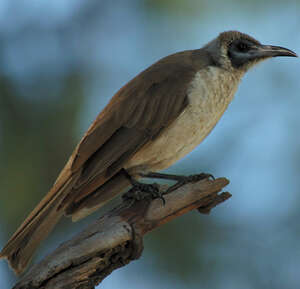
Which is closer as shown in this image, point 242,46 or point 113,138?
point 113,138

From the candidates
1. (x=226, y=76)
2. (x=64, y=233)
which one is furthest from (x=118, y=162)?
(x=64, y=233)

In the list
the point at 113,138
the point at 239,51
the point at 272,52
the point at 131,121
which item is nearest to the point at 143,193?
the point at 113,138

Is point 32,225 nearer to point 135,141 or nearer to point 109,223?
point 109,223

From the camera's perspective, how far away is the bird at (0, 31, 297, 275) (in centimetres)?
454

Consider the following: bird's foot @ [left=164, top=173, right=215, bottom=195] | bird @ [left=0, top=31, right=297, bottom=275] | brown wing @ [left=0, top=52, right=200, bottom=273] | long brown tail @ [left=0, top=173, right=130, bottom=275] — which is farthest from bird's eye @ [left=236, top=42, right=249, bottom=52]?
long brown tail @ [left=0, top=173, right=130, bottom=275]

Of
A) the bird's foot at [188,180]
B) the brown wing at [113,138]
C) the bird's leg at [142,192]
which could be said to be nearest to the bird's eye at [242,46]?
the brown wing at [113,138]

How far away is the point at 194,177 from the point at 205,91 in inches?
28.6

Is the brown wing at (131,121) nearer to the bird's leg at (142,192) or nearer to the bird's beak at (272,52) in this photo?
the bird's leg at (142,192)

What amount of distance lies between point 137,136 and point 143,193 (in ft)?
1.62

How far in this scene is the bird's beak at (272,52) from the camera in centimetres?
571

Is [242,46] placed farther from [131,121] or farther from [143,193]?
[143,193]

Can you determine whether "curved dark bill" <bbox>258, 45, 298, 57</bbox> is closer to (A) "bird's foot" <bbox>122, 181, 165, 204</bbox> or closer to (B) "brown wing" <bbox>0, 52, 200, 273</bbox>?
(B) "brown wing" <bbox>0, 52, 200, 273</bbox>

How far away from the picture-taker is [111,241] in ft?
14.0

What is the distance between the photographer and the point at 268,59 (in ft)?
19.0
